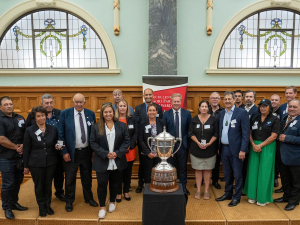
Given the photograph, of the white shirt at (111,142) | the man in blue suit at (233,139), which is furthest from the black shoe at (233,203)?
the white shirt at (111,142)

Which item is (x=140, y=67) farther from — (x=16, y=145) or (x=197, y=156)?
(x=16, y=145)

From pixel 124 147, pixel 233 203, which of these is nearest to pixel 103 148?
pixel 124 147

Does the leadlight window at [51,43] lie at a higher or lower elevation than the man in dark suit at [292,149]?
higher

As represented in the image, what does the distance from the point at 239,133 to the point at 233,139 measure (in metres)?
0.12

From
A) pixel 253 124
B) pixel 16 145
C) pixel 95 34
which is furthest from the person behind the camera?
pixel 95 34

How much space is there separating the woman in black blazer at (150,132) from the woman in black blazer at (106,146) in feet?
1.48

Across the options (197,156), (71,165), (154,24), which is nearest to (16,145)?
(71,165)

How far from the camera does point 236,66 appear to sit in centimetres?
482

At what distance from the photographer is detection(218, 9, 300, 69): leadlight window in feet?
15.4

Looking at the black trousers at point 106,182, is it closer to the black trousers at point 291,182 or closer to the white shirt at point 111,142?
the white shirt at point 111,142

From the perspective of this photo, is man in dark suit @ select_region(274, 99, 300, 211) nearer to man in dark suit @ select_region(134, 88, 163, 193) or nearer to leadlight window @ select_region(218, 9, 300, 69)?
man in dark suit @ select_region(134, 88, 163, 193)

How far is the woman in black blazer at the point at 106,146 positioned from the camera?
9.50ft

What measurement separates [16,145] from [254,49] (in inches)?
177

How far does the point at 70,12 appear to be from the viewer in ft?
15.3
